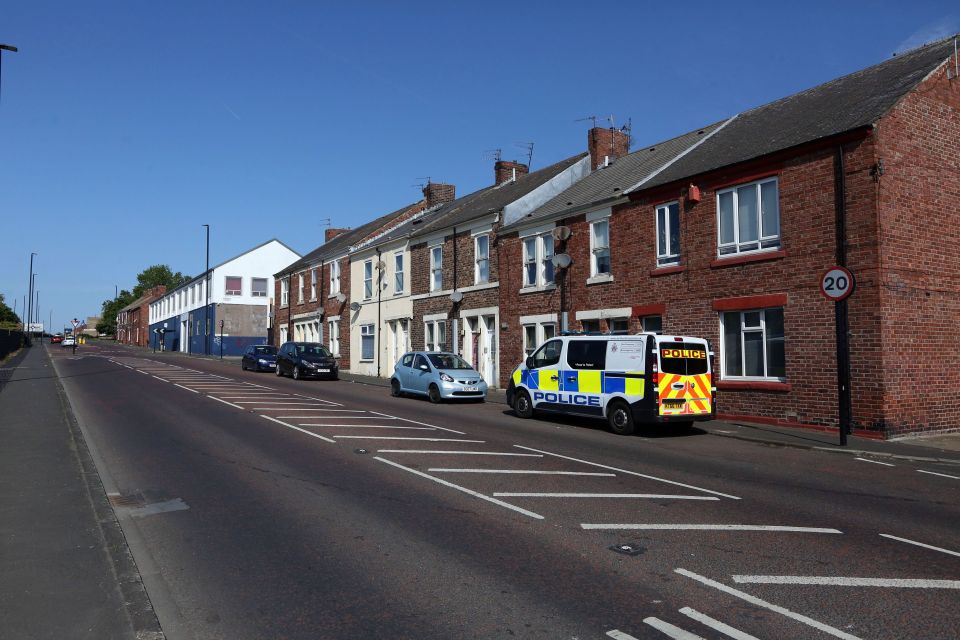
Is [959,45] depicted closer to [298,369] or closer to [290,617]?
[290,617]

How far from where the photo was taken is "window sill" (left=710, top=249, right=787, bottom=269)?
51.6 feet

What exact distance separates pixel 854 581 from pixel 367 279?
103ft

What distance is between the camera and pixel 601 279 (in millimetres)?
20734

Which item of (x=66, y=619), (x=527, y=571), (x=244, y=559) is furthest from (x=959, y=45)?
(x=66, y=619)

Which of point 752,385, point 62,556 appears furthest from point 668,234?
point 62,556

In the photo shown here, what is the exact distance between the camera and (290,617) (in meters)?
4.66

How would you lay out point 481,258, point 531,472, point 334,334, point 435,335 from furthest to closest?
point 334,334 < point 435,335 < point 481,258 < point 531,472

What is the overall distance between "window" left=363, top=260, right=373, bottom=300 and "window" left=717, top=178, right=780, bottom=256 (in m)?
21.1

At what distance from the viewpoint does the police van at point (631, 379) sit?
14000 millimetres

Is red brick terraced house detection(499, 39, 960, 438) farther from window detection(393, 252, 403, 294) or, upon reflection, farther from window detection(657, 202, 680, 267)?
window detection(393, 252, 403, 294)

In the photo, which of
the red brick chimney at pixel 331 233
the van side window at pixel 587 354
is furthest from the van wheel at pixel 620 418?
the red brick chimney at pixel 331 233

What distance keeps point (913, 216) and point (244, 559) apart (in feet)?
48.5

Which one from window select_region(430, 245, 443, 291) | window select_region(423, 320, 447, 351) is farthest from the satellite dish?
window select_region(430, 245, 443, 291)

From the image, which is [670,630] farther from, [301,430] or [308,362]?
[308,362]
